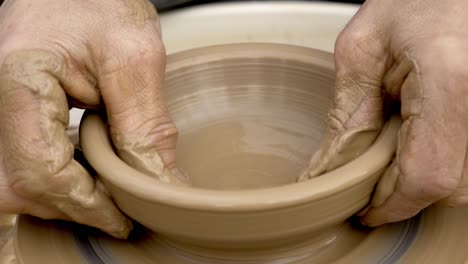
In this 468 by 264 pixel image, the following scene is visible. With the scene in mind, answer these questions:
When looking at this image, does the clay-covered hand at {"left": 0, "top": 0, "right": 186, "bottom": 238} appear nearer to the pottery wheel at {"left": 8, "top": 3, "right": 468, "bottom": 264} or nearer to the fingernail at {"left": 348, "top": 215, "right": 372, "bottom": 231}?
the pottery wheel at {"left": 8, "top": 3, "right": 468, "bottom": 264}

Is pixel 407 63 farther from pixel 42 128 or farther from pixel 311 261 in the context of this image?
pixel 42 128

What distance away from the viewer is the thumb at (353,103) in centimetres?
105

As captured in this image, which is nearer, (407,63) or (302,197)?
(302,197)

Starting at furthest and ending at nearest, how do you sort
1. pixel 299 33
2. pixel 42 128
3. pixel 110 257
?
pixel 299 33, pixel 110 257, pixel 42 128

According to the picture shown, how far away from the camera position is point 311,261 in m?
1.04

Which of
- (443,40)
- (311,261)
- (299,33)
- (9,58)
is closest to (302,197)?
(311,261)

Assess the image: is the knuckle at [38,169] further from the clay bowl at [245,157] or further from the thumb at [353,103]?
the thumb at [353,103]

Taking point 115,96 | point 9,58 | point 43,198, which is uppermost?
point 9,58

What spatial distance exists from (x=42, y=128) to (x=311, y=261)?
1.81 ft

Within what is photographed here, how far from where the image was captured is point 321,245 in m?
1.06

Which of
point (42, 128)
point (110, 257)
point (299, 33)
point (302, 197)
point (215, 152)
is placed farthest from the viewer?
point (299, 33)

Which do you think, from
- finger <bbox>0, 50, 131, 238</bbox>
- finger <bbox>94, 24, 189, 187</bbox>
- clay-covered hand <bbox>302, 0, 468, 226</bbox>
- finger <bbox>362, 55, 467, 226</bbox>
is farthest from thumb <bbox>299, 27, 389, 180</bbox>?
finger <bbox>0, 50, 131, 238</bbox>

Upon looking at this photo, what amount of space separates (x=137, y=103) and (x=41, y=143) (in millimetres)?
221

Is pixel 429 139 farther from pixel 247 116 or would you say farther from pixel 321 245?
pixel 247 116
